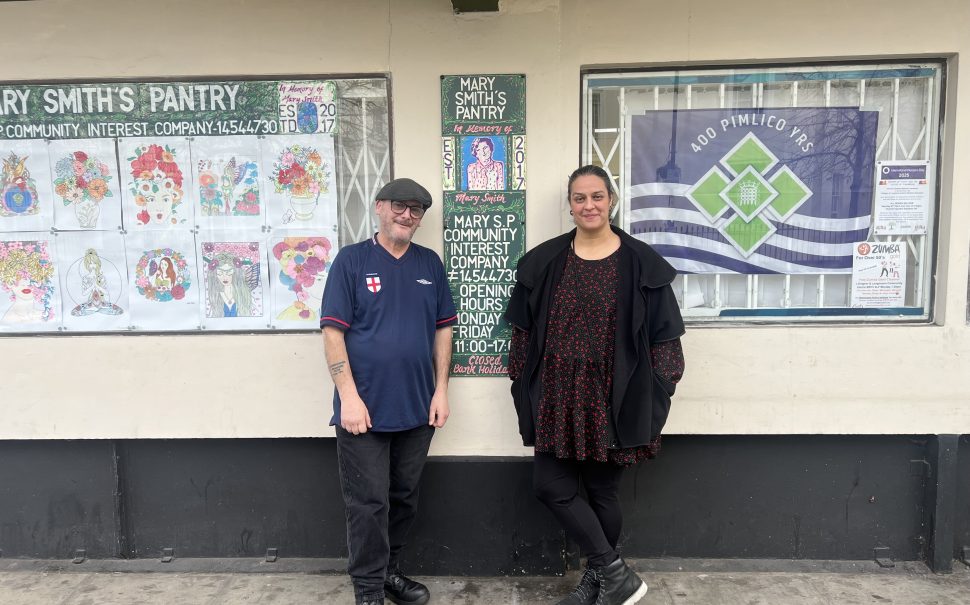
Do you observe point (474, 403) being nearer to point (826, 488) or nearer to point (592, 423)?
point (592, 423)

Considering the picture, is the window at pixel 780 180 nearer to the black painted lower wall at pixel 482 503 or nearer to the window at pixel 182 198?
the black painted lower wall at pixel 482 503

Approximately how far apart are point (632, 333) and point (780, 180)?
136 centimetres

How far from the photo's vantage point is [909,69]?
3.21 metres

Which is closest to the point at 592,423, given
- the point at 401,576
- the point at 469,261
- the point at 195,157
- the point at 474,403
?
the point at 474,403

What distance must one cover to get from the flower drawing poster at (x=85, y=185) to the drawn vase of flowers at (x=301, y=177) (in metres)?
0.89

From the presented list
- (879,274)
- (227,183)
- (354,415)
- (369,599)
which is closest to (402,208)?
(354,415)

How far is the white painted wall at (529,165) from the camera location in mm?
3131

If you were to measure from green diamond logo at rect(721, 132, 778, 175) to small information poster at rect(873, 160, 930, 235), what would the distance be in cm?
58

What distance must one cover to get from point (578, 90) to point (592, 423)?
1.69 m

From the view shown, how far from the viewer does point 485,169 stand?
318cm

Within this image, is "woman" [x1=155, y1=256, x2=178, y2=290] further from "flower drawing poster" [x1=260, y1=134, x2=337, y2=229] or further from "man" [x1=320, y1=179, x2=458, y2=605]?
"man" [x1=320, y1=179, x2=458, y2=605]

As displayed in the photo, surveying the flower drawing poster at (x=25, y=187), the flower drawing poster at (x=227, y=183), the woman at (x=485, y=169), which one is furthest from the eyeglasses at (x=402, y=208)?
the flower drawing poster at (x=25, y=187)

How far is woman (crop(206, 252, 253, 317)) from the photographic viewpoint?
3.38 metres

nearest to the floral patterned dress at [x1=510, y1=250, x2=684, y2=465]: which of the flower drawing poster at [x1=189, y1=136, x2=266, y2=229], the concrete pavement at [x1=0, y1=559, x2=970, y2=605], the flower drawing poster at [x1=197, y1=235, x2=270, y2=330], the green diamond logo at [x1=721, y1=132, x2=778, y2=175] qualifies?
the concrete pavement at [x1=0, y1=559, x2=970, y2=605]
